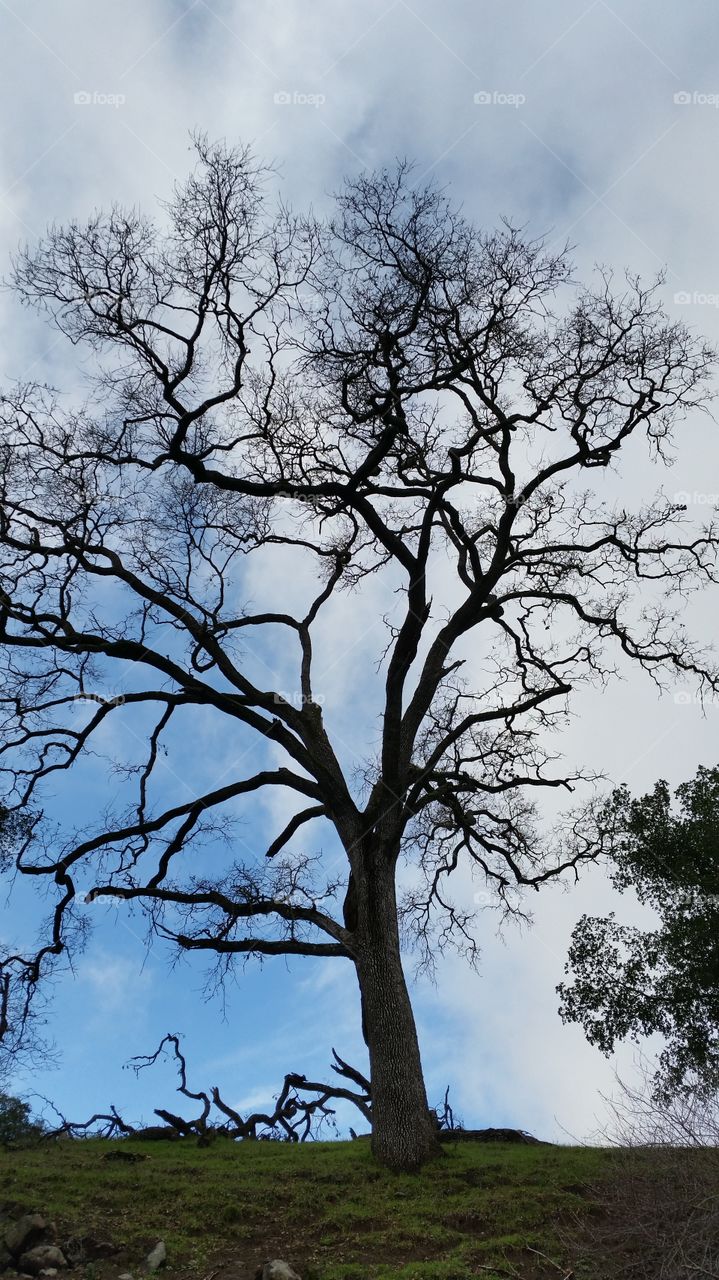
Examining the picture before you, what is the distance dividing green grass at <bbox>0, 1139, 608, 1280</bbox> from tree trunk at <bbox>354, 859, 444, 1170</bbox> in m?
0.33

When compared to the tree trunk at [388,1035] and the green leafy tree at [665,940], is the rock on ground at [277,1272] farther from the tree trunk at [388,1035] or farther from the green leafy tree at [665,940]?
the green leafy tree at [665,940]

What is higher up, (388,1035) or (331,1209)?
(388,1035)

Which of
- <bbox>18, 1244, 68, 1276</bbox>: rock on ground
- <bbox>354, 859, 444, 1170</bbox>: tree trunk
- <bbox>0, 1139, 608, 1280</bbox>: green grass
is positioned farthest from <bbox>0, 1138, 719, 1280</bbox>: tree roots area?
<bbox>354, 859, 444, 1170</bbox>: tree trunk

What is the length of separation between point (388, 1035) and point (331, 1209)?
2232 mm

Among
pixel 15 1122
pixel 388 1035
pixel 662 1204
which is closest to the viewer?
pixel 662 1204

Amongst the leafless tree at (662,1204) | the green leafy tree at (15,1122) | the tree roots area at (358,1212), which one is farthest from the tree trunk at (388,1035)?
the green leafy tree at (15,1122)

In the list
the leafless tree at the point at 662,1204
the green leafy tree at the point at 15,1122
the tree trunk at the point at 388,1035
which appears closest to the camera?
the leafless tree at the point at 662,1204

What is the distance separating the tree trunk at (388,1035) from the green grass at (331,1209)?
13.1 inches

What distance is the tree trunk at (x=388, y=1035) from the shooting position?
10297 millimetres

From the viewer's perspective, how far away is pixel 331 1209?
8.80m

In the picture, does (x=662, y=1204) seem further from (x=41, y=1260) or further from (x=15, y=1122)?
(x=15, y=1122)

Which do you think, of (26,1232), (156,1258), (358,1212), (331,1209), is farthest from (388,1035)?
(26,1232)

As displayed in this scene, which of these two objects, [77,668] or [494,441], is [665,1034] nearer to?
[494,441]

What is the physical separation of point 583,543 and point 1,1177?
11166 mm
